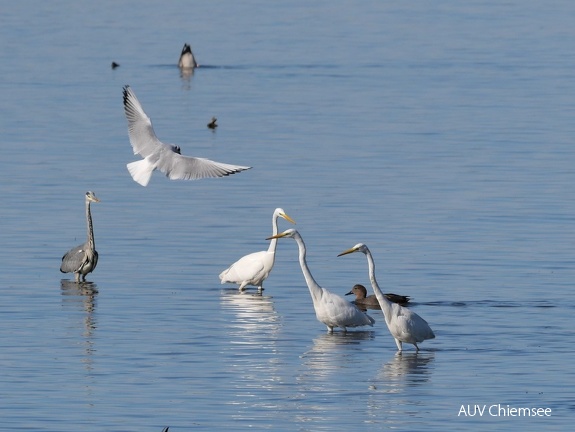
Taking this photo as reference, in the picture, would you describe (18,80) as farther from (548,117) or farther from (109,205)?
(109,205)

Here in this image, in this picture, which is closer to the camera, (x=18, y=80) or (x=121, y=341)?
(x=121, y=341)

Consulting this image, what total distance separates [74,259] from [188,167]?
2254mm

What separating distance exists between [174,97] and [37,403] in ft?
96.2

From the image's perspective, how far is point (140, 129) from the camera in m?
20.8

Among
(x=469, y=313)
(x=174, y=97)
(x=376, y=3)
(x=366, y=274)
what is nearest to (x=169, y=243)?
(x=366, y=274)

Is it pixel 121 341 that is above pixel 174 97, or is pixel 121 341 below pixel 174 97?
below

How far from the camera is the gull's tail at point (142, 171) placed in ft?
65.0

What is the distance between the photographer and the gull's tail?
19797 mm

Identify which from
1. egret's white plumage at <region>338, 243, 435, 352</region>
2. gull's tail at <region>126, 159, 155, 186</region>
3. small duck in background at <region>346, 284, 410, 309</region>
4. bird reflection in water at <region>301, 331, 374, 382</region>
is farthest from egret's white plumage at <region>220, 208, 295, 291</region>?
egret's white plumage at <region>338, 243, 435, 352</region>

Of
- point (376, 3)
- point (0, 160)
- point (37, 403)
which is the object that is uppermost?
point (376, 3)

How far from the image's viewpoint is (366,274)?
21906 mm

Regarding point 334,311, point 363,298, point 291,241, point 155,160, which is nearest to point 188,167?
point 155,160

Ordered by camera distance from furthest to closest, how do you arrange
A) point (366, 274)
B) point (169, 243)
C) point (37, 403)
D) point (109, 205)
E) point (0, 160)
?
point (0, 160) → point (109, 205) → point (169, 243) → point (366, 274) → point (37, 403)

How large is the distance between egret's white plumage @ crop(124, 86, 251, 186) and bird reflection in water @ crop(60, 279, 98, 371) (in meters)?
1.60
